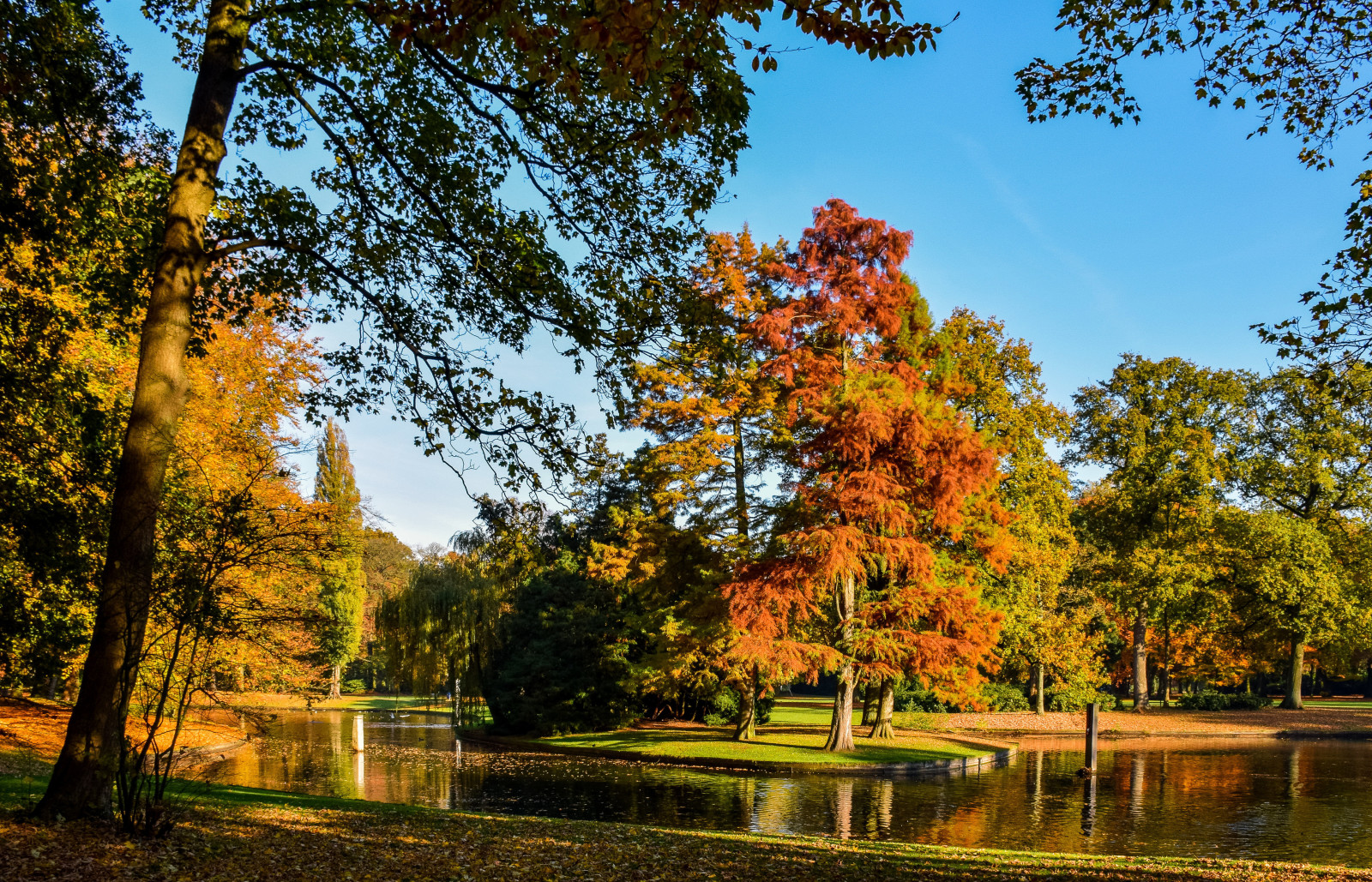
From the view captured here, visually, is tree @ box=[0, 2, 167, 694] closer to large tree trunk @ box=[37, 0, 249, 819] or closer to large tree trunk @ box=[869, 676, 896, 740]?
large tree trunk @ box=[37, 0, 249, 819]

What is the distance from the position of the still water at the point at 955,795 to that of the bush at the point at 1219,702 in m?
13.0

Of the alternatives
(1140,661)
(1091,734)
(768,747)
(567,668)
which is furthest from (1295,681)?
(567,668)

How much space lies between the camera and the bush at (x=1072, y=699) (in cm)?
3516

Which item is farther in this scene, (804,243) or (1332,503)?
(1332,503)

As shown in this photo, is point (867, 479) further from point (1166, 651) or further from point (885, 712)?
point (1166, 651)

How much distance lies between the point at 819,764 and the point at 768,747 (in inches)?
115

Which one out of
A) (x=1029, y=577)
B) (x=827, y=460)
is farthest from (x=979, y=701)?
(x=827, y=460)

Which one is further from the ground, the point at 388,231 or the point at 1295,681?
the point at 388,231

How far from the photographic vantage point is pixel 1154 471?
125ft

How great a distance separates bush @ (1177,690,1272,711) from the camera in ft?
127

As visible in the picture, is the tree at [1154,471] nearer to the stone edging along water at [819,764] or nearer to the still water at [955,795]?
the still water at [955,795]

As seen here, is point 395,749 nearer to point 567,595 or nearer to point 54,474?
point 567,595

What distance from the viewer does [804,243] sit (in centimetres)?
2522

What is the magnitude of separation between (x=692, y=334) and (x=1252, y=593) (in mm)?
36967
